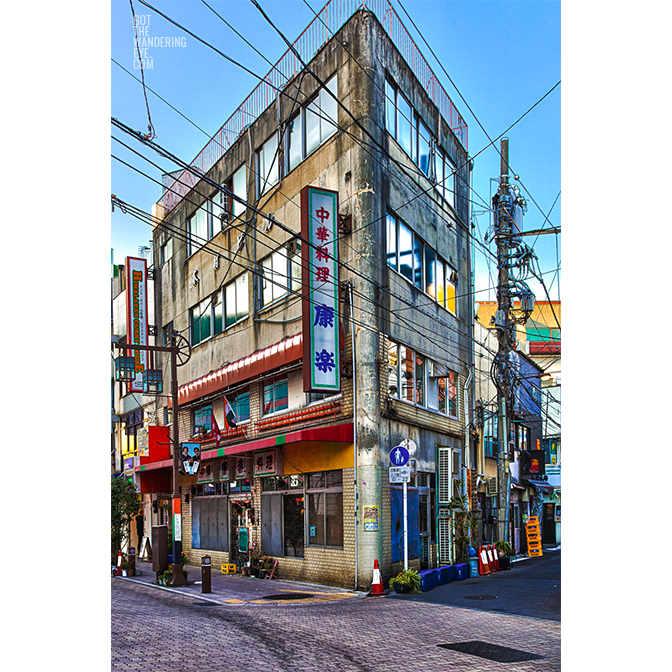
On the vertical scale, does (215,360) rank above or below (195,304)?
below

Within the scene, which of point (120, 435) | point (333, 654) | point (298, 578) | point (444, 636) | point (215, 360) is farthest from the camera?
point (120, 435)

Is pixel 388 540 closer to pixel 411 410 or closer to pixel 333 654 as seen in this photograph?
pixel 411 410

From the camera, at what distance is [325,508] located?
15523 mm

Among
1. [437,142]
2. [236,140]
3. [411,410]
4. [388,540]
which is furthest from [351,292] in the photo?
[236,140]

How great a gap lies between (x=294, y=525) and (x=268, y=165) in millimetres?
9914

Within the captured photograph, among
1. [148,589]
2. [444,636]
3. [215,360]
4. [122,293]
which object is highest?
[122,293]

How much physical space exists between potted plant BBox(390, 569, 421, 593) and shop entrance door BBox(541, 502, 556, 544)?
659 inches

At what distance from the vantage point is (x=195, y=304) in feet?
73.6

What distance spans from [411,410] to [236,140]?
998 centimetres

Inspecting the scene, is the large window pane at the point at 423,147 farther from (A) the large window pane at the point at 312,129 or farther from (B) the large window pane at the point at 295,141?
(B) the large window pane at the point at 295,141

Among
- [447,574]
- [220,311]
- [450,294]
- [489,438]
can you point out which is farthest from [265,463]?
[489,438]

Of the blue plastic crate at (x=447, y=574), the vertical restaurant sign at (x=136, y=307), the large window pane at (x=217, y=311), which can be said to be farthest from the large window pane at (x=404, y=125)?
the blue plastic crate at (x=447, y=574)

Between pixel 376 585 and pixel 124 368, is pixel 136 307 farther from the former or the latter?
pixel 376 585


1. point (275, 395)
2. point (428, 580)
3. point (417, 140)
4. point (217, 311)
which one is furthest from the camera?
point (217, 311)
